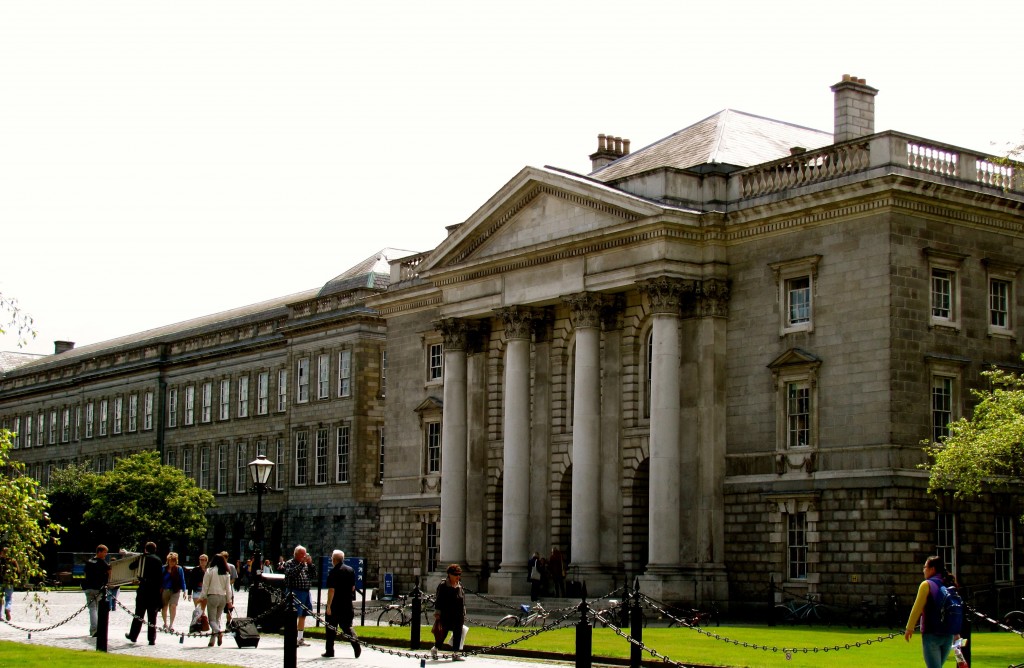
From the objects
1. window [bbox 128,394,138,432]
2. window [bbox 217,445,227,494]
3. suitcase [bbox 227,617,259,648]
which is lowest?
suitcase [bbox 227,617,259,648]

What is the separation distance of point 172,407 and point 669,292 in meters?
55.2

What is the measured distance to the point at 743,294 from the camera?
4397 cm

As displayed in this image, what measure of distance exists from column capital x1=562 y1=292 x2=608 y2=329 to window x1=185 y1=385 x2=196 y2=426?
48461 mm

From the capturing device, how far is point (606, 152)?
58875mm

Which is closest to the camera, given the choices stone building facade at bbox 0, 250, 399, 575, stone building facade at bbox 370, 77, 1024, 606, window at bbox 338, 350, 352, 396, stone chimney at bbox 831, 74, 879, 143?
stone building facade at bbox 370, 77, 1024, 606

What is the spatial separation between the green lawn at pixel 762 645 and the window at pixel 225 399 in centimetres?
5115

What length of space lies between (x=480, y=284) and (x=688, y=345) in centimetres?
929

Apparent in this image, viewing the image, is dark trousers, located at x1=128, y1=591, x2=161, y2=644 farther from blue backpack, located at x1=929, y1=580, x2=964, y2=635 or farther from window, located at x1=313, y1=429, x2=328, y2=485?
window, located at x1=313, y1=429, x2=328, y2=485

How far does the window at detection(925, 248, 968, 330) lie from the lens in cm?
4056

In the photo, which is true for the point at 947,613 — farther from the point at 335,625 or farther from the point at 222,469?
the point at 222,469

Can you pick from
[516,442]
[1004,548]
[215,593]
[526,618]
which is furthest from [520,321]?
[215,593]

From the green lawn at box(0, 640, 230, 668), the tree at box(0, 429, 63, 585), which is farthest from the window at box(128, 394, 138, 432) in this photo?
the tree at box(0, 429, 63, 585)

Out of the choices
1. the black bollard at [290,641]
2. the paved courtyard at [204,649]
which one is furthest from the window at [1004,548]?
the black bollard at [290,641]

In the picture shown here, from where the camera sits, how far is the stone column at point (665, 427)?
43438 mm
